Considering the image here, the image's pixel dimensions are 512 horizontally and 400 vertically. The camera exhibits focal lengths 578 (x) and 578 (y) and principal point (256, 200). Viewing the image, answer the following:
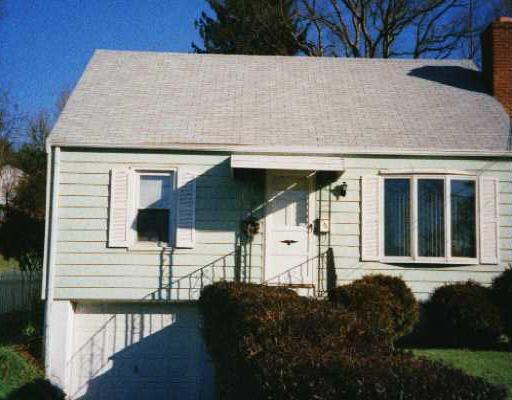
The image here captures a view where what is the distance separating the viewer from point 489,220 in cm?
1063

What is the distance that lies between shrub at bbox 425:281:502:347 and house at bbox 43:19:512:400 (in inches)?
18.8

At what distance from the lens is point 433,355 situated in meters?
8.94

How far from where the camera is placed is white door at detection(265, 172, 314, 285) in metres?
10.6

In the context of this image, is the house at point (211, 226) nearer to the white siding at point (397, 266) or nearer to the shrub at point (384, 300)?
the white siding at point (397, 266)

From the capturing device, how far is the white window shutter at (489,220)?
34.7 ft

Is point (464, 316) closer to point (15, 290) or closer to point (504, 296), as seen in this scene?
point (504, 296)

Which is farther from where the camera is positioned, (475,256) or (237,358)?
(475,256)

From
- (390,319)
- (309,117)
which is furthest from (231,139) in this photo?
(390,319)

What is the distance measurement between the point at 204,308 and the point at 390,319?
3.01 m

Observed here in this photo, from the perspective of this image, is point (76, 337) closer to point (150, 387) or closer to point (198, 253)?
point (150, 387)

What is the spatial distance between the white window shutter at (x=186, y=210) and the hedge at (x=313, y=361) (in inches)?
159

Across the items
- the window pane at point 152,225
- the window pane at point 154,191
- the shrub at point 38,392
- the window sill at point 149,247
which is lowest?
the shrub at point 38,392

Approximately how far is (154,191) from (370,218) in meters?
4.07

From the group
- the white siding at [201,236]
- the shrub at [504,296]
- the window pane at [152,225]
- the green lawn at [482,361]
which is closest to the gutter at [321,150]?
→ the white siding at [201,236]
